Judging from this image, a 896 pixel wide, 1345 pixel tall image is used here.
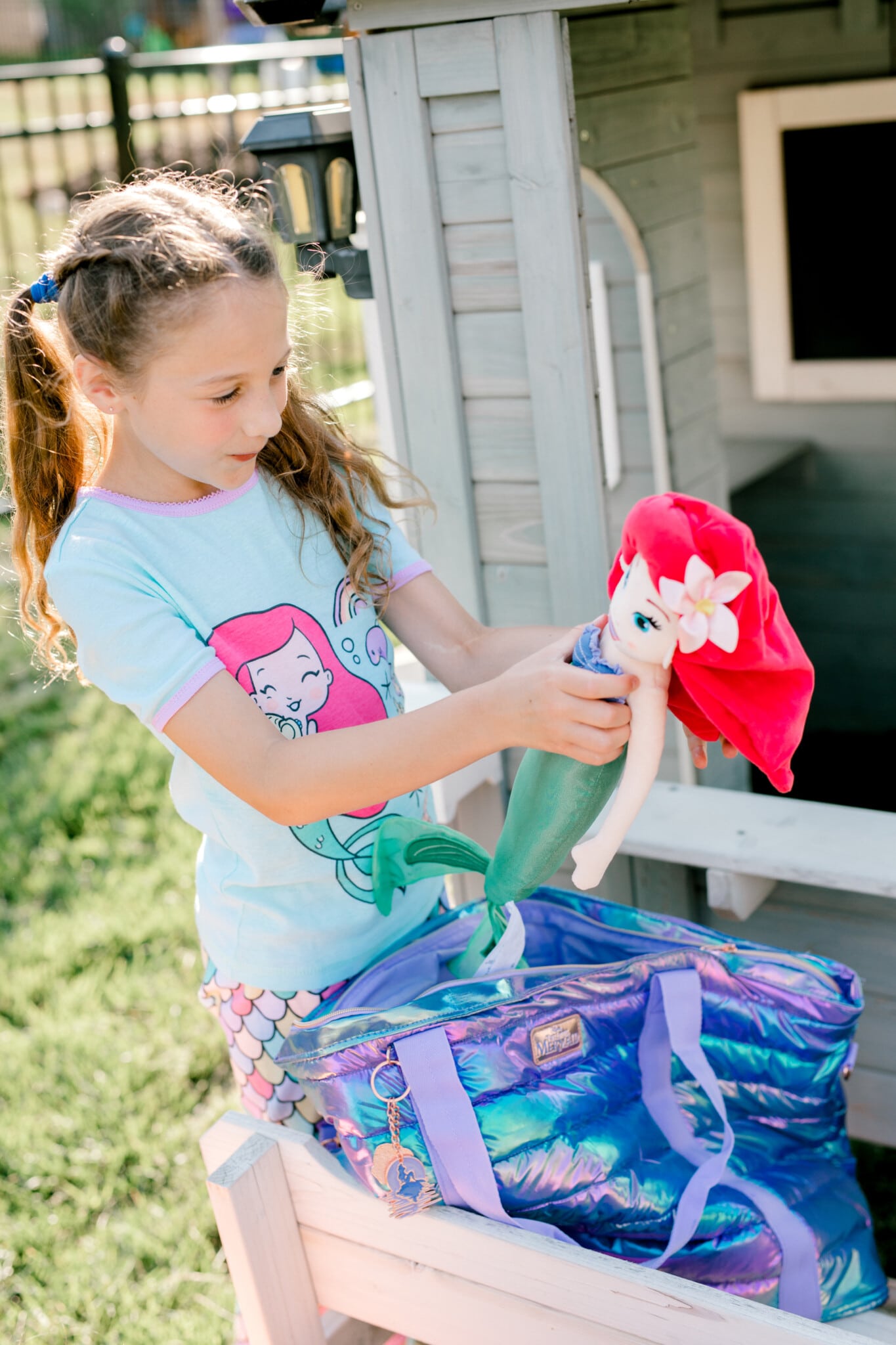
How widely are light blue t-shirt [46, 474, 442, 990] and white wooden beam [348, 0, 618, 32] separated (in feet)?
2.64

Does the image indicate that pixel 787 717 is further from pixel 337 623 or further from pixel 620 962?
pixel 337 623

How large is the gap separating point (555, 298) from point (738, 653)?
94 cm

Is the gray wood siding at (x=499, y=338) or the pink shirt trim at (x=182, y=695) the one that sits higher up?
the gray wood siding at (x=499, y=338)

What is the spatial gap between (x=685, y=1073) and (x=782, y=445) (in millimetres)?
2375

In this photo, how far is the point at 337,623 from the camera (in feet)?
5.45

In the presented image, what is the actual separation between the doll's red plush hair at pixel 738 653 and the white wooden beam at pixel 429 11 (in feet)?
3.08

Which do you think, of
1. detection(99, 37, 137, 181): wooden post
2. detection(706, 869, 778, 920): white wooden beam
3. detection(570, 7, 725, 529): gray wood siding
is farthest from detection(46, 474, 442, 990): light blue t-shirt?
detection(99, 37, 137, 181): wooden post

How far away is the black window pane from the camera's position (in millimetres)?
3156

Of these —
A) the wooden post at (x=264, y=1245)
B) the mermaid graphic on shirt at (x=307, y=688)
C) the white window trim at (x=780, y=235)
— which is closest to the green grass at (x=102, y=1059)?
the wooden post at (x=264, y=1245)

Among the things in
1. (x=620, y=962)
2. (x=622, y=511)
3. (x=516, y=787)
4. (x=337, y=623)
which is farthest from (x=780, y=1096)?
(x=622, y=511)

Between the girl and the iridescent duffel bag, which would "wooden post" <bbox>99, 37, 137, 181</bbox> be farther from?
the iridescent duffel bag

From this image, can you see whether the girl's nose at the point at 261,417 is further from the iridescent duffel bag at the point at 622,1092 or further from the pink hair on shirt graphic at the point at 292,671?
the iridescent duffel bag at the point at 622,1092

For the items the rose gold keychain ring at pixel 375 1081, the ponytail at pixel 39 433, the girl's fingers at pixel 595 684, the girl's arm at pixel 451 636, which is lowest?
the rose gold keychain ring at pixel 375 1081

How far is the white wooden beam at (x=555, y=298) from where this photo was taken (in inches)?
75.2
